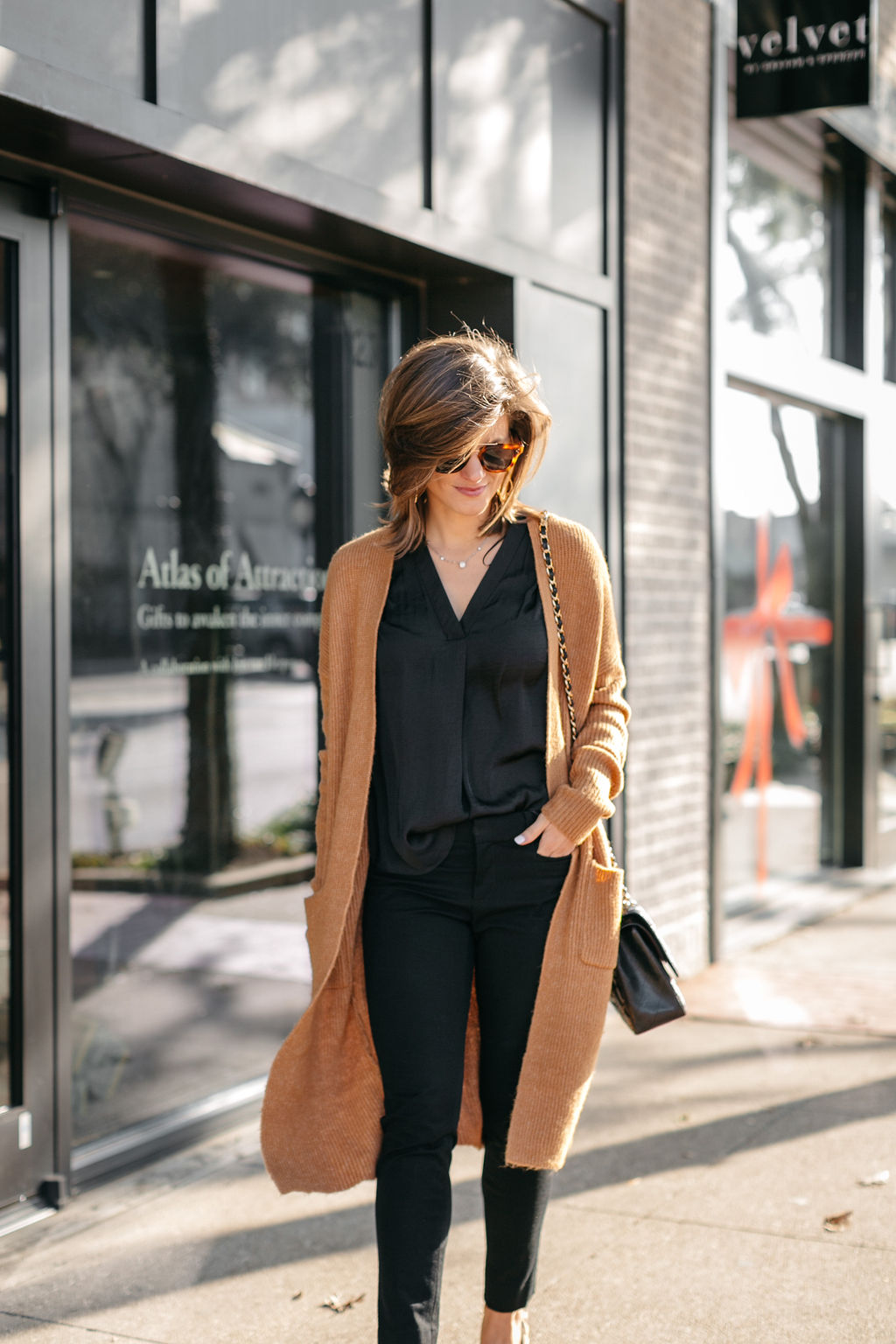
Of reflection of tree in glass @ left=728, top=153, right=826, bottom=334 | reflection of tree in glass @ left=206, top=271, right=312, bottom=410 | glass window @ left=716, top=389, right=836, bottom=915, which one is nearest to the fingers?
reflection of tree in glass @ left=206, top=271, right=312, bottom=410

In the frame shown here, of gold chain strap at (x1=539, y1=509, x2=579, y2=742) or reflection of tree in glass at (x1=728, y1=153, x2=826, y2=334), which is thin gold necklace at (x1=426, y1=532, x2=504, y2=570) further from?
reflection of tree in glass at (x1=728, y1=153, x2=826, y2=334)

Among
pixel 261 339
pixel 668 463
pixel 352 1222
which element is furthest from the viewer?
pixel 668 463

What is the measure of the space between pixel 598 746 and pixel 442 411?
0.72 meters

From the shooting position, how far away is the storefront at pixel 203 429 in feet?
12.7

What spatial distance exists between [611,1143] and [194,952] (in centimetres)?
144

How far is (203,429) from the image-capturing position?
4.82 meters

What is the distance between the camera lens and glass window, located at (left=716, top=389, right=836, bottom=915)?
781 cm

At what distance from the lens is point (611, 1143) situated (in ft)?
14.9

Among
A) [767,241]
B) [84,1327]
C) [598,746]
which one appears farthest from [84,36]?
[767,241]

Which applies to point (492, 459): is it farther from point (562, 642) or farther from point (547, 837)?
point (547, 837)

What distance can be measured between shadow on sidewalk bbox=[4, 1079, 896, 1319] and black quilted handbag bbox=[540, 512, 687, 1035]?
1.27 meters

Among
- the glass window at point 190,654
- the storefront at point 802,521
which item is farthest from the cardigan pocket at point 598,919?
the storefront at point 802,521

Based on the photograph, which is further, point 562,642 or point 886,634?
point 886,634

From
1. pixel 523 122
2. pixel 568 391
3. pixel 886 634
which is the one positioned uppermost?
pixel 523 122
